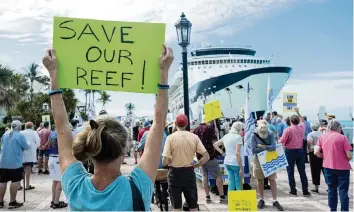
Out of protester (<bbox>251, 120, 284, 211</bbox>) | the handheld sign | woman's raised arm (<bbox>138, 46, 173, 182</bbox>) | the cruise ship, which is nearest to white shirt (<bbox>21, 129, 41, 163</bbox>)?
protester (<bbox>251, 120, 284, 211</bbox>)

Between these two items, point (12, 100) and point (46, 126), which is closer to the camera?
point (46, 126)

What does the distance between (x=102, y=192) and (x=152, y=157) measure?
302 millimetres

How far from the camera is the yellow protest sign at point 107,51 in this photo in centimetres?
216

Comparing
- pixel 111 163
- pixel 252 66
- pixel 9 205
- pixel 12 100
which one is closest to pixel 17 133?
pixel 9 205

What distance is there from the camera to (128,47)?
2.21 meters

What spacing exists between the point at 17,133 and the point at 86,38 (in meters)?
6.28

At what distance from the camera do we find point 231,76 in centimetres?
4022

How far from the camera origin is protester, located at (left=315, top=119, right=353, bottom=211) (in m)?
6.22

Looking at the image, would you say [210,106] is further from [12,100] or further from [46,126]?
[12,100]

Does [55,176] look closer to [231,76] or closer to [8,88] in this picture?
[231,76]

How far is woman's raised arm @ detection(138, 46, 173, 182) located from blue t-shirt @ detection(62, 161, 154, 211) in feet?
0.19

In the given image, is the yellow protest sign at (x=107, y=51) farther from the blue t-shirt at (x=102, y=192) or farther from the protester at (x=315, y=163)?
the protester at (x=315, y=163)

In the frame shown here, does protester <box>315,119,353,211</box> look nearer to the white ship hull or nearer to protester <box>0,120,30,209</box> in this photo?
protester <box>0,120,30,209</box>

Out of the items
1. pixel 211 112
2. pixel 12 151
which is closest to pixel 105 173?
pixel 12 151
